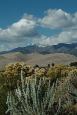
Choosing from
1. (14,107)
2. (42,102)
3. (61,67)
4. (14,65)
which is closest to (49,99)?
(42,102)

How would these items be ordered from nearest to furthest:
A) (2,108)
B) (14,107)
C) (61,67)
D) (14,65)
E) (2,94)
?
1. (14,107)
2. (2,108)
3. (2,94)
4. (14,65)
5. (61,67)

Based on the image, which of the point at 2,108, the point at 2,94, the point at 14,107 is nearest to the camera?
the point at 14,107

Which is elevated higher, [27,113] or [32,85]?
[32,85]

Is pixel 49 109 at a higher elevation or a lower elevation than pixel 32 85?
lower

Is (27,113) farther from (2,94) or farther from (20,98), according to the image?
(2,94)

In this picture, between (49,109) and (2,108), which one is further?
(2,108)

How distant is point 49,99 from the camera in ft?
47.5

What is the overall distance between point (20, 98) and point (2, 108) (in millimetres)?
2657

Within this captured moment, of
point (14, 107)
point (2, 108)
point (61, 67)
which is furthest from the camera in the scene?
point (61, 67)

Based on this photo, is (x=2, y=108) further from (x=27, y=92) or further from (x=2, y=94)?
(x=27, y=92)

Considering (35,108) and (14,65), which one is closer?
(35,108)

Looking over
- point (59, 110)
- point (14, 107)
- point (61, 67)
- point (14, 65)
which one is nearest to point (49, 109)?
point (59, 110)

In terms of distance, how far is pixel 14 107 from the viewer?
14102 millimetres

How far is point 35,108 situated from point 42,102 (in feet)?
1.19
